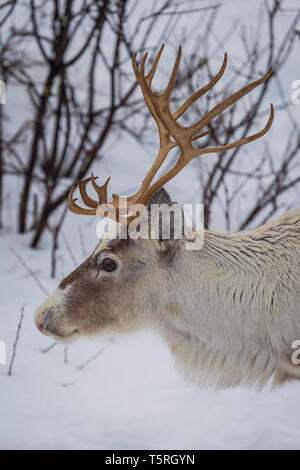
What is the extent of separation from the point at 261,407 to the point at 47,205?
9.35ft

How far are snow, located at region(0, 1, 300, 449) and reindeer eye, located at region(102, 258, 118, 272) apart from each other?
37 cm

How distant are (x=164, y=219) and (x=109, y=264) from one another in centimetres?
35

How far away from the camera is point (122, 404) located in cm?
341

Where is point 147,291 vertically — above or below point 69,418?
above

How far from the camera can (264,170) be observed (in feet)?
23.1

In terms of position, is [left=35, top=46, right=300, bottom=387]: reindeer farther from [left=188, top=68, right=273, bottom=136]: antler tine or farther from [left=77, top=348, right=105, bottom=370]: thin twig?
[left=77, top=348, right=105, bottom=370]: thin twig

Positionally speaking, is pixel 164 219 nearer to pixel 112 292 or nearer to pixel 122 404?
pixel 112 292

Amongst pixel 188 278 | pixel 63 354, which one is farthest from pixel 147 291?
pixel 63 354

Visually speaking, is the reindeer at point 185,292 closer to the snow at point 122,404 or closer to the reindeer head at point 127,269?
the reindeer head at point 127,269

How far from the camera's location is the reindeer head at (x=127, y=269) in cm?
271

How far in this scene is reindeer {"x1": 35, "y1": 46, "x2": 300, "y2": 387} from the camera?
2.69 m

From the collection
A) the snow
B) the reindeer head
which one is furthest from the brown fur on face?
the snow

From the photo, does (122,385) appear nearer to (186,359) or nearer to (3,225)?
(186,359)

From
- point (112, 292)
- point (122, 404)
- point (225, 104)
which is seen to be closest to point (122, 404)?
point (122, 404)
